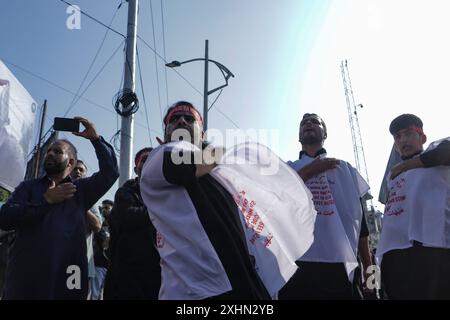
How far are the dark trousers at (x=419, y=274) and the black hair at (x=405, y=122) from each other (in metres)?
0.99

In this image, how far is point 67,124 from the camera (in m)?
3.03

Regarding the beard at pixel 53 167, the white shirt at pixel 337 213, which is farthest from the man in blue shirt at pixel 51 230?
the white shirt at pixel 337 213

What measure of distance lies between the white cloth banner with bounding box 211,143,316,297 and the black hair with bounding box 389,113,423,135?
1.34 meters

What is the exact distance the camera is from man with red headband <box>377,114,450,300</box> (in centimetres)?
273

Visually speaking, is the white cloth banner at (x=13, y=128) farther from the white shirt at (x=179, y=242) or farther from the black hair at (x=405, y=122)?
the black hair at (x=405, y=122)

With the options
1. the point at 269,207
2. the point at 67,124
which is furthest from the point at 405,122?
the point at 67,124

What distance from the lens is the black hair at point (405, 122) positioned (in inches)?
127

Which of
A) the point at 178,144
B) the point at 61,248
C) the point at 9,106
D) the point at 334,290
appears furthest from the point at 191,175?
the point at 9,106

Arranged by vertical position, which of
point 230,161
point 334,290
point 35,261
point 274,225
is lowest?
point 334,290

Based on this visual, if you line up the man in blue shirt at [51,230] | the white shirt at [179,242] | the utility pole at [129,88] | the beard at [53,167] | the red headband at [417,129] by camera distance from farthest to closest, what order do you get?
1. the utility pole at [129,88]
2. the red headband at [417,129]
3. the beard at [53,167]
4. the man in blue shirt at [51,230]
5. the white shirt at [179,242]

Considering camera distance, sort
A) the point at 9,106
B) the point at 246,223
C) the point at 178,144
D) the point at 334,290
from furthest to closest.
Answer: the point at 9,106, the point at 334,290, the point at 246,223, the point at 178,144

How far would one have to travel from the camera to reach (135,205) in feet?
10.3

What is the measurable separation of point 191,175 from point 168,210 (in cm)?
20

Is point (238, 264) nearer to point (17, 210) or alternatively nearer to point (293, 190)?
point (293, 190)
